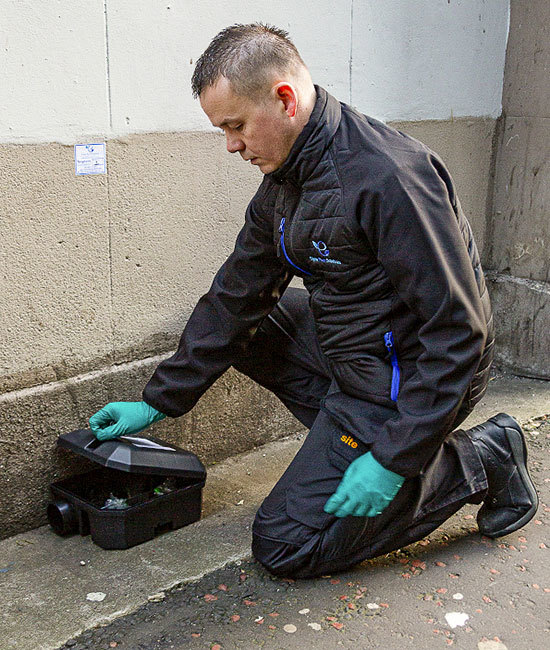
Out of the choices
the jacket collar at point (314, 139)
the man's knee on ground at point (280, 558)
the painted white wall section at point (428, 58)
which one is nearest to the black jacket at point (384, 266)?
the jacket collar at point (314, 139)

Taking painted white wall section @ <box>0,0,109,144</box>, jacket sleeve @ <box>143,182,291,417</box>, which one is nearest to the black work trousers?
jacket sleeve @ <box>143,182,291,417</box>

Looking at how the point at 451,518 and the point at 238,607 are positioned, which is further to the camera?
the point at 451,518

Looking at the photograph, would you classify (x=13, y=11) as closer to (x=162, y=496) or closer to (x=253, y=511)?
(x=162, y=496)

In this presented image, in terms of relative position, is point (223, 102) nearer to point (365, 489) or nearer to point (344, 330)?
point (344, 330)

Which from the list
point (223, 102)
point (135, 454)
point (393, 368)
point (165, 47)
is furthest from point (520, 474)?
point (165, 47)

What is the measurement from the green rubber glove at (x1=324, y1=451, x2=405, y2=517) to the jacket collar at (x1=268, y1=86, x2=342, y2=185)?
0.93 metres

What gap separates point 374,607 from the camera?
8.84 feet

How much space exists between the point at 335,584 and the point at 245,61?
1.68 meters

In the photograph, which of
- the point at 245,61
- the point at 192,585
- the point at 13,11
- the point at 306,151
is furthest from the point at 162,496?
the point at 13,11

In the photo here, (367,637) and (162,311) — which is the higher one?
(162,311)

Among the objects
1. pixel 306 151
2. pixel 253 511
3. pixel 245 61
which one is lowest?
pixel 253 511

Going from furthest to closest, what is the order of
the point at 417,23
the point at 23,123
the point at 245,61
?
1. the point at 417,23
2. the point at 23,123
3. the point at 245,61

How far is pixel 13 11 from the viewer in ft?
9.10

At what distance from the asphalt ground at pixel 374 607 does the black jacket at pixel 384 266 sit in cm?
46
